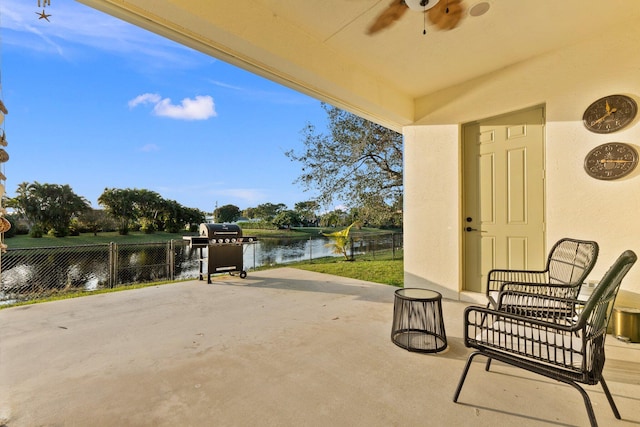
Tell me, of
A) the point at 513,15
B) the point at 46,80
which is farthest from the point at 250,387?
the point at 46,80

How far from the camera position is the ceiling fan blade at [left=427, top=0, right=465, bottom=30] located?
2.40 metres

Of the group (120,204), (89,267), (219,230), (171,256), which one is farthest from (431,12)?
(120,204)

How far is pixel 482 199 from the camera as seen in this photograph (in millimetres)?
3674

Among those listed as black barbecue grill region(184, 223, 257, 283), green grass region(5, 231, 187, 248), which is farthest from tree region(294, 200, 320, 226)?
green grass region(5, 231, 187, 248)

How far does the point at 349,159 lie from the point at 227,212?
375 cm

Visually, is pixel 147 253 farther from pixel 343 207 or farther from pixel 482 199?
pixel 482 199

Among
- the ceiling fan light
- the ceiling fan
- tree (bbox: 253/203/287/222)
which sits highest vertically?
the ceiling fan

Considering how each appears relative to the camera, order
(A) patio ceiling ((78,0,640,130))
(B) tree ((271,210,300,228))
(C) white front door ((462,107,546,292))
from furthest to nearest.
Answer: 1. (B) tree ((271,210,300,228))
2. (C) white front door ((462,107,546,292))
3. (A) patio ceiling ((78,0,640,130))

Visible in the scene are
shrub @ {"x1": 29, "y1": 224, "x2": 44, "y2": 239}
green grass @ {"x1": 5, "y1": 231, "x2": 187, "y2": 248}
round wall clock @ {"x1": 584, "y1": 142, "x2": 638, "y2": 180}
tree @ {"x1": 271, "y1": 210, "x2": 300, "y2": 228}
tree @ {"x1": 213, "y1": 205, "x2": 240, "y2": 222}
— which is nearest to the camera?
round wall clock @ {"x1": 584, "y1": 142, "x2": 638, "y2": 180}

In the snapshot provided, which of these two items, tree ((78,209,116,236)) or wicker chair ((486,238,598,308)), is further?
tree ((78,209,116,236))

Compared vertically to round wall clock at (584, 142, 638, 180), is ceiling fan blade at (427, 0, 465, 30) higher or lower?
higher

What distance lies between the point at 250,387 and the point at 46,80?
489 inches

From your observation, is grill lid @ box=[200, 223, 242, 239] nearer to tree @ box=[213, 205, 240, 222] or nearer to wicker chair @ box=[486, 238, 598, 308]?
tree @ box=[213, 205, 240, 222]

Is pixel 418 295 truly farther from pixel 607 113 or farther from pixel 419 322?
pixel 607 113
